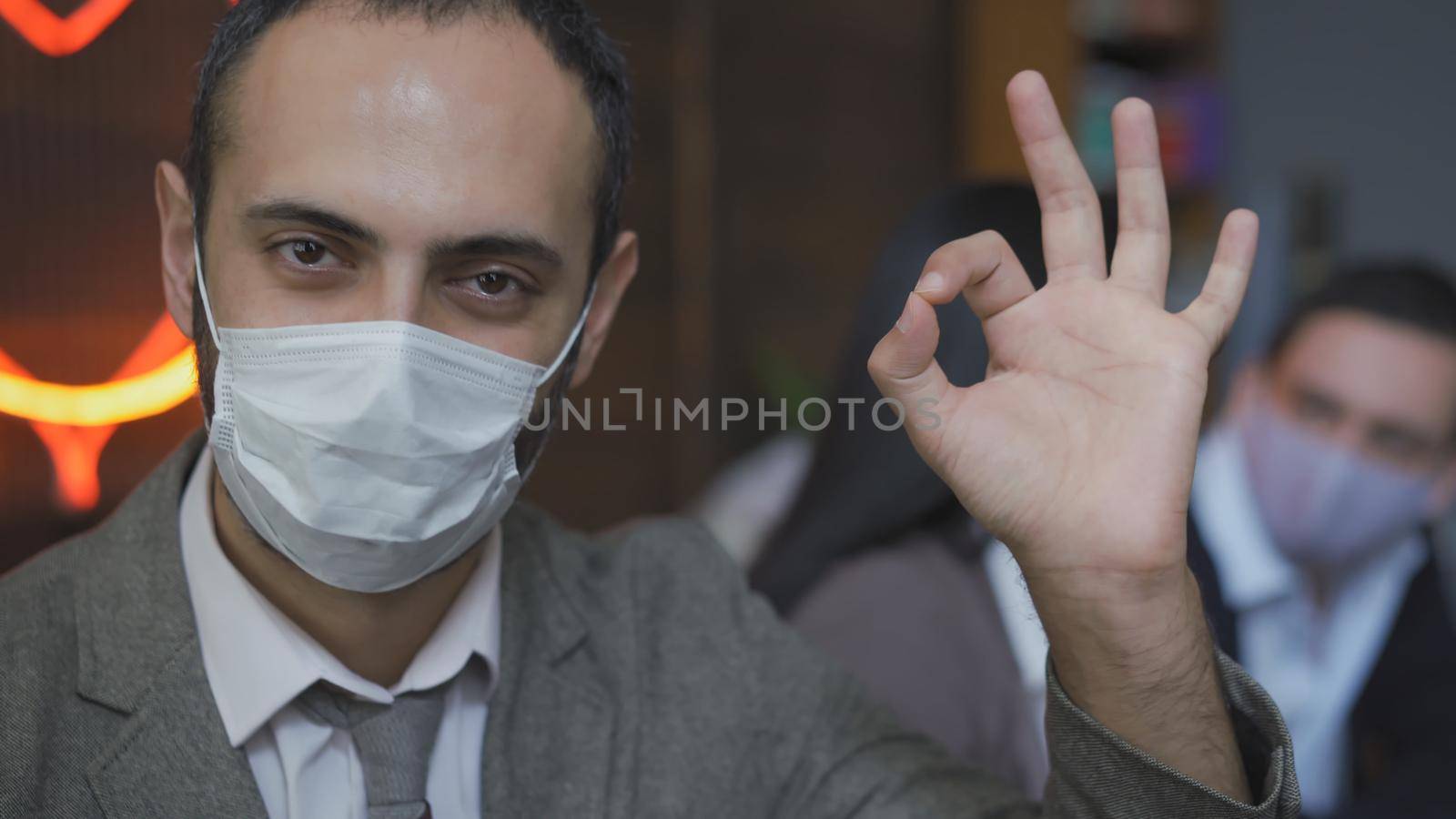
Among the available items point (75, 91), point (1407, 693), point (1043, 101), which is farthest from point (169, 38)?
point (1407, 693)

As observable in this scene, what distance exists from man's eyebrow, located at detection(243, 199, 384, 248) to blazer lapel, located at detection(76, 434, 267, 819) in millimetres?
321

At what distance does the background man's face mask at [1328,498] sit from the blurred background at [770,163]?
81cm

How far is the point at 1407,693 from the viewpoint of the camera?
1981 mm

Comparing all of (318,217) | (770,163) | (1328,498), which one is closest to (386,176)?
(318,217)

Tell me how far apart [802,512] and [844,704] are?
509 millimetres

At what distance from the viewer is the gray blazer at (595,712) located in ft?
3.06

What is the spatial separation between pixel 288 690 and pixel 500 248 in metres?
0.43

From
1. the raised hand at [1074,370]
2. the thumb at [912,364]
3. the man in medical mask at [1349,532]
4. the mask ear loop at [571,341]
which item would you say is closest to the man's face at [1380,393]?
the man in medical mask at [1349,532]

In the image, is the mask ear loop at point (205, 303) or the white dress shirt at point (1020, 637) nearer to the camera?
the mask ear loop at point (205, 303)

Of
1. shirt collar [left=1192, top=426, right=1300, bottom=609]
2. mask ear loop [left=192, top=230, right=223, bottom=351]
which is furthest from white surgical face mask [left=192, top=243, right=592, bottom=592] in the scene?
shirt collar [left=1192, top=426, right=1300, bottom=609]

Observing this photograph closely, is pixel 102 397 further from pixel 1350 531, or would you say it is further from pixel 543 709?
pixel 1350 531

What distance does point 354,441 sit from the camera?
→ 0.94 metres

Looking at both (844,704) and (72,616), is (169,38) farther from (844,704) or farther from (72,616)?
(844,704)

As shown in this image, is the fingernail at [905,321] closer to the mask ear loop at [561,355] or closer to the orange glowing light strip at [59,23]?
the mask ear loop at [561,355]
